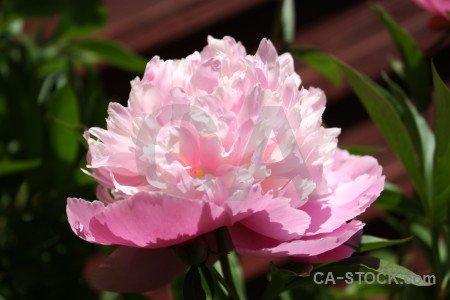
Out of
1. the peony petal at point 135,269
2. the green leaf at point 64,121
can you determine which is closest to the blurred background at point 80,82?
the green leaf at point 64,121

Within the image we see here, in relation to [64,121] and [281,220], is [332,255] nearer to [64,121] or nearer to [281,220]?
[281,220]

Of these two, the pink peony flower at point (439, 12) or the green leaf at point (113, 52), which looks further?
the green leaf at point (113, 52)

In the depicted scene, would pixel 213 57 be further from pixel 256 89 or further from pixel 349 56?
pixel 349 56

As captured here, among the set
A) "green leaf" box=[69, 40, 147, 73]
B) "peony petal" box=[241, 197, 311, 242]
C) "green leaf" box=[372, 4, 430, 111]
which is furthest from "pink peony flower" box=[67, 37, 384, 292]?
"green leaf" box=[69, 40, 147, 73]

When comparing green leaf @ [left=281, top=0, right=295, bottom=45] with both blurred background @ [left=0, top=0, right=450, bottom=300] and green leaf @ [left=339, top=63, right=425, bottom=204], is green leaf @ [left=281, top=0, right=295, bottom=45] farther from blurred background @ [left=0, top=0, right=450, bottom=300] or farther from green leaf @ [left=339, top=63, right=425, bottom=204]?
green leaf @ [left=339, top=63, right=425, bottom=204]

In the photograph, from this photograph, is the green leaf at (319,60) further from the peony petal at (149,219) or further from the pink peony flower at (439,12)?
the peony petal at (149,219)

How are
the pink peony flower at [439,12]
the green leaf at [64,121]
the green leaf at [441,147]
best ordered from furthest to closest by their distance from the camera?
the green leaf at [64,121]
the pink peony flower at [439,12]
the green leaf at [441,147]
